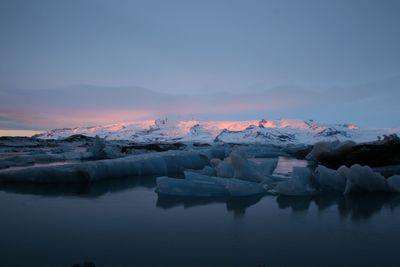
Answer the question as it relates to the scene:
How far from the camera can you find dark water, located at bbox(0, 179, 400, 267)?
2.24 metres

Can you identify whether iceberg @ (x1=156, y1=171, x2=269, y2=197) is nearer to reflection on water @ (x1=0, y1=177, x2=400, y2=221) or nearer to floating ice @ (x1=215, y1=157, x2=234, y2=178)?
reflection on water @ (x1=0, y1=177, x2=400, y2=221)

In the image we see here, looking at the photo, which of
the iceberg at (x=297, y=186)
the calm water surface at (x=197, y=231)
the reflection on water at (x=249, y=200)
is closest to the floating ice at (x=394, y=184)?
the reflection on water at (x=249, y=200)

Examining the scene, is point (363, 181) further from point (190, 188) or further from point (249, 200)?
point (190, 188)

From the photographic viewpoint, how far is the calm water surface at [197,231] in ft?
7.36

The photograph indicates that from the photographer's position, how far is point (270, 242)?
8.55ft

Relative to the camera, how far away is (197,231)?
2.94m

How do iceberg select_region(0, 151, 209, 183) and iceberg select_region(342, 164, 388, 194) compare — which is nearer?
iceberg select_region(342, 164, 388, 194)

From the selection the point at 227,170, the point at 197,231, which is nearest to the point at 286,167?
the point at 227,170

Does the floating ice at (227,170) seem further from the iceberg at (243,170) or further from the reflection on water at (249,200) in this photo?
the reflection on water at (249,200)

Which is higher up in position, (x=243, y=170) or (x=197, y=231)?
(x=243, y=170)

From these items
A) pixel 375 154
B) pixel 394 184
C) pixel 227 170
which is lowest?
pixel 394 184

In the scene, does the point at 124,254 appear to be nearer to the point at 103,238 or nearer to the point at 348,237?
the point at 103,238

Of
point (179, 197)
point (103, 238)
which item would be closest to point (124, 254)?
point (103, 238)

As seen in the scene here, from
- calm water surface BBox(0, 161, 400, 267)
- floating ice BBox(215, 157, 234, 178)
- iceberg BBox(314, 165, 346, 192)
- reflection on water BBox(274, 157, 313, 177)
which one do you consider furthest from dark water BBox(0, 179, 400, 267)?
reflection on water BBox(274, 157, 313, 177)
